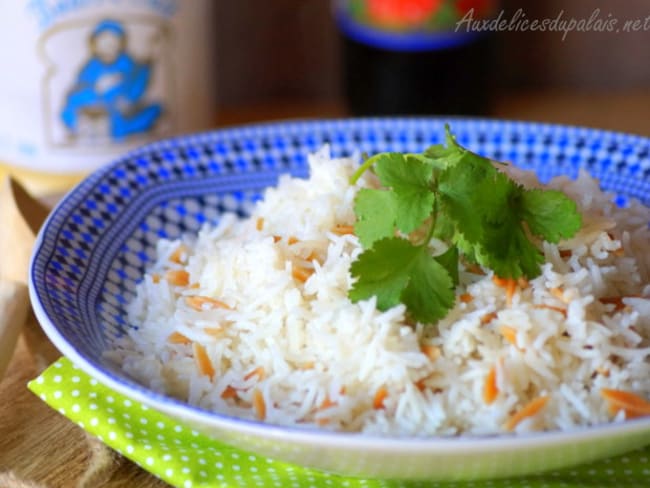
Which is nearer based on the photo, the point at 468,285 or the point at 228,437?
the point at 228,437

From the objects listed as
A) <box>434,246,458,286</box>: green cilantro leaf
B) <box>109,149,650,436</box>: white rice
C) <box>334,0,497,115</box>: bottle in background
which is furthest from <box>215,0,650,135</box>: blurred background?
<box>434,246,458,286</box>: green cilantro leaf

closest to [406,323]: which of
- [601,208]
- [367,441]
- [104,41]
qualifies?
[367,441]

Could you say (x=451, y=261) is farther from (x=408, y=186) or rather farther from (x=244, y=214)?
(x=244, y=214)

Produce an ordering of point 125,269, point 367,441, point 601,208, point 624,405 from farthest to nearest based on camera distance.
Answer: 1. point 125,269
2. point 601,208
3. point 624,405
4. point 367,441

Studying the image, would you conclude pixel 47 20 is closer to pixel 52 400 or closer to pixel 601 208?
pixel 52 400

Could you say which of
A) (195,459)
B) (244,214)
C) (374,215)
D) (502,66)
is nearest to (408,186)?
(374,215)

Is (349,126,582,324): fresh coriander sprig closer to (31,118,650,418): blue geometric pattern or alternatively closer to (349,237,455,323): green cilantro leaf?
(349,237,455,323): green cilantro leaf
